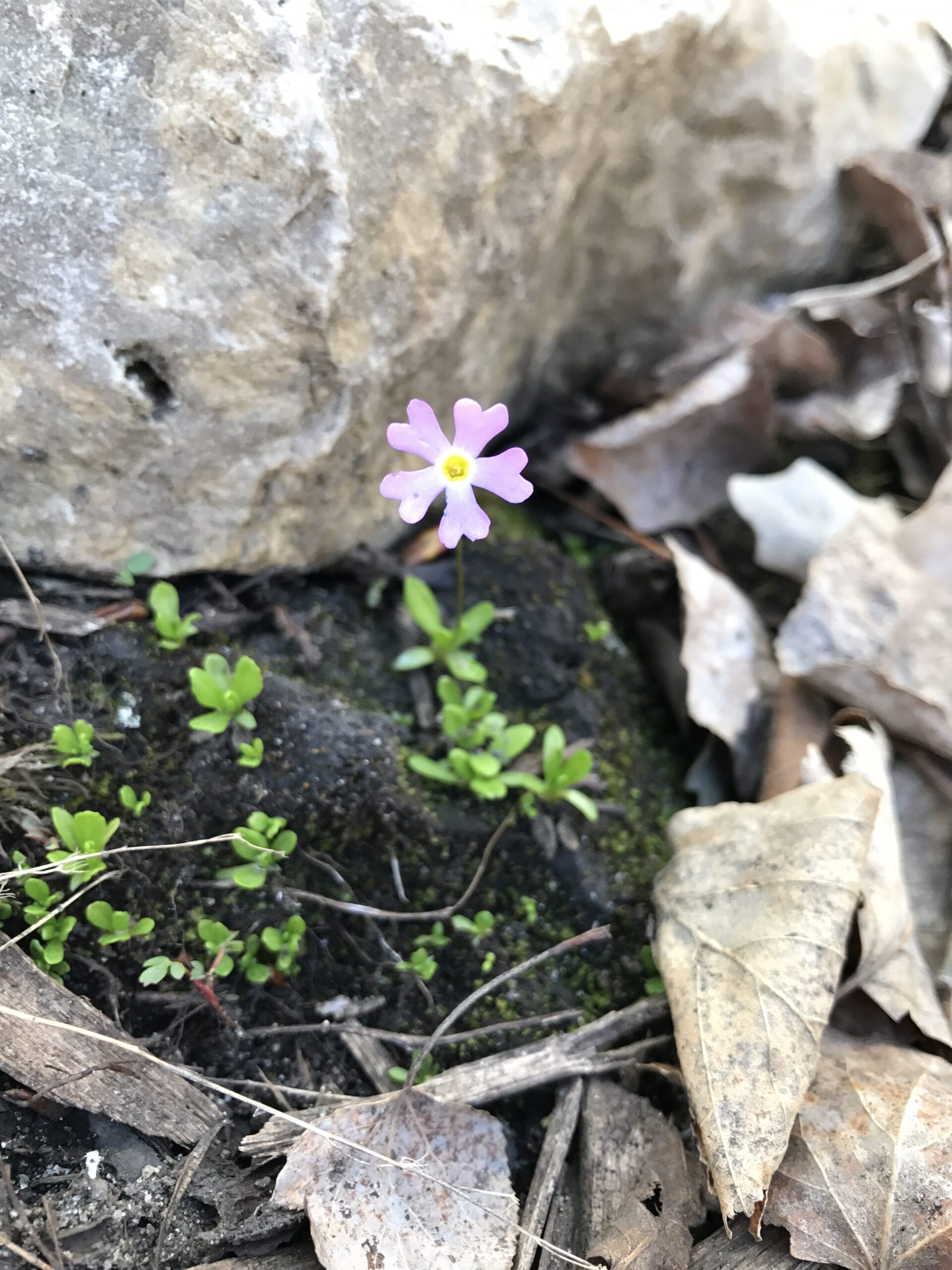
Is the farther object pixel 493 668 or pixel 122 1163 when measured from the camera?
pixel 493 668

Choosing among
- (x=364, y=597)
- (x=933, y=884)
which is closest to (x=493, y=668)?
(x=364, y=597)

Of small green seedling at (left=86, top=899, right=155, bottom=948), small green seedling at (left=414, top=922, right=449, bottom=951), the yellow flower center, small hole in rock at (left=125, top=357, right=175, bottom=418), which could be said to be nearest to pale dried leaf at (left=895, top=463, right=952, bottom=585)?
the yellow flower center

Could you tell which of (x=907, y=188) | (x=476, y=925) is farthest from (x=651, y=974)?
(x=907, y=188)

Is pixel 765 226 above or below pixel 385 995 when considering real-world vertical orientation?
above

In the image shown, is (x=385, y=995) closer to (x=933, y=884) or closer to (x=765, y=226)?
(x=933, y=884)

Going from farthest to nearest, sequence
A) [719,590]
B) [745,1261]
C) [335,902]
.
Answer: [719,590], [335,902], [745,1261]
